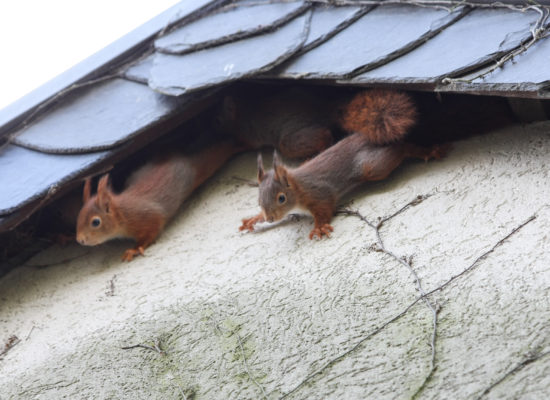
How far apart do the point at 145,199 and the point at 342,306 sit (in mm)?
1549

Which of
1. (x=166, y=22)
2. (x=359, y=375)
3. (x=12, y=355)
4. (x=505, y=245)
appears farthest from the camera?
(x=166, y=22)

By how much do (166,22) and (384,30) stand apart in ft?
4.70

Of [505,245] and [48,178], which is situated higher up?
[48,178]

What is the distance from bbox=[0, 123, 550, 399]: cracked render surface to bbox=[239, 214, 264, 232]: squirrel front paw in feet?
0.22

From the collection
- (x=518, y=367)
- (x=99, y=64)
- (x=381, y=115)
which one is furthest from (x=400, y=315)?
(x=99, y=64)

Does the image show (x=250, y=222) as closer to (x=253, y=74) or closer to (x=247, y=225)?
(x=247, y=225)

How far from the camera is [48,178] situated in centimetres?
275

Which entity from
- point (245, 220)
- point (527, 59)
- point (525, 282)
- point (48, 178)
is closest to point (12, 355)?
point (48, 178)

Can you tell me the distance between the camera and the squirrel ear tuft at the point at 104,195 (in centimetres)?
314

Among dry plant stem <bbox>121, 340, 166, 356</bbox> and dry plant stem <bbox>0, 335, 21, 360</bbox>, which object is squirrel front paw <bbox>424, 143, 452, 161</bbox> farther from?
dry plant stem <bbox>0, 335, 21, 360</bbox>

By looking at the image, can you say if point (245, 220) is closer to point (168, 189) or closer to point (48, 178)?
point (168, 189)

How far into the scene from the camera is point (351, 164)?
9.34 feet

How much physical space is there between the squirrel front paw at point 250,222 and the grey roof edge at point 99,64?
1172 mm

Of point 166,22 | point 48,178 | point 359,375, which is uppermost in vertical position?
point 166,22
